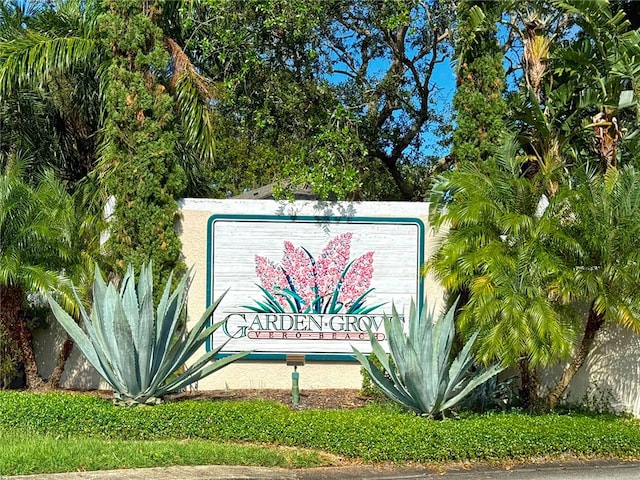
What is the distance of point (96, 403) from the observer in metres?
8.64

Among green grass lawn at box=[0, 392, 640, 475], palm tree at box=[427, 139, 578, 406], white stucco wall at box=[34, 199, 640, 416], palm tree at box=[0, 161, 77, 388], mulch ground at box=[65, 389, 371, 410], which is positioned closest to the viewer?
green grass lawn at box=[0, 392, 640, 475]

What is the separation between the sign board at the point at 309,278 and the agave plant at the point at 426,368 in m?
2.39

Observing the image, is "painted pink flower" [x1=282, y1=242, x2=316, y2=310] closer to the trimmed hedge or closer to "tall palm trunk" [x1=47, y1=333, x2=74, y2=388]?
the trimmed hedge

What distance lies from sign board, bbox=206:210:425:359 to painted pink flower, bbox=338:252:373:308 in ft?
0.05

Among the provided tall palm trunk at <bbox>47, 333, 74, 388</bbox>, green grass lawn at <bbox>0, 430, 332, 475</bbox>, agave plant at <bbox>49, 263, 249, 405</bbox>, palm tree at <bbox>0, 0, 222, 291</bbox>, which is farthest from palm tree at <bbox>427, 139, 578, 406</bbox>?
tall palm trunk at <bbox>47, 333, 74, 388</bbox>

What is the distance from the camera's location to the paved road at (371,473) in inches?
271

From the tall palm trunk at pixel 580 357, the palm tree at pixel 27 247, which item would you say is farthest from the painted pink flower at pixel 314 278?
the tall palm trunk at pixel 580 357

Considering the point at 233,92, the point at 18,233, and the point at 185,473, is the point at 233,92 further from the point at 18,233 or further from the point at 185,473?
the point at 185,473

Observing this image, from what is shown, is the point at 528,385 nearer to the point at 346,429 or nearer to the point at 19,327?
the point at 346,429

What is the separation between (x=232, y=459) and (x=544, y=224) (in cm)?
449

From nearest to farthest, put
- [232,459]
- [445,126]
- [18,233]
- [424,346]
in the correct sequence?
[232,459] < [424,346] < [18,233] < [445,126]

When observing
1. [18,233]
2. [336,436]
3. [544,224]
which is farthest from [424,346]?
[18,233]

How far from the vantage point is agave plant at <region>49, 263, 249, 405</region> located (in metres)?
8.62

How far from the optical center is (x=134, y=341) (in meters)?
8.62
